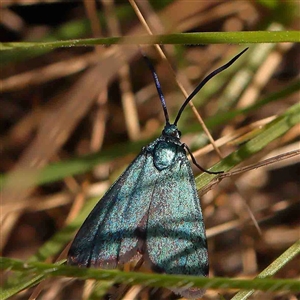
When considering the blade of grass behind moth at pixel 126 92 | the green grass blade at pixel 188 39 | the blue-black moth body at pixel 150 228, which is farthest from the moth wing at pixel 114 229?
the blade of grass behind moth at pixel 126 92

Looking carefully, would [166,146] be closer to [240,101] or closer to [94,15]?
[240,101]

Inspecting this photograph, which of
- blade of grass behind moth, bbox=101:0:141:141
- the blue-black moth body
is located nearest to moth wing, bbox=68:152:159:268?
the blue-black moth body

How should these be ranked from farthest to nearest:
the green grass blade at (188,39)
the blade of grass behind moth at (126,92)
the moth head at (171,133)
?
the blade of grass behind moth at (126,92) < the moth head at (171,133) < the green grass blade at (188,39)

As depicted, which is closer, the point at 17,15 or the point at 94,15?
the point at 94,15

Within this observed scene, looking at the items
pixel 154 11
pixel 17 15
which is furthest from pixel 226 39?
pixel 17 15

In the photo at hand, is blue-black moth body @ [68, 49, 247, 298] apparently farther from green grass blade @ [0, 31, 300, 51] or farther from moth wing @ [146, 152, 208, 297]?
green grass blade @ [0, 31, 300, 51]

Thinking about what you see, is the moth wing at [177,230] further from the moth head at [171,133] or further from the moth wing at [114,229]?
the moth head at [171,133]
